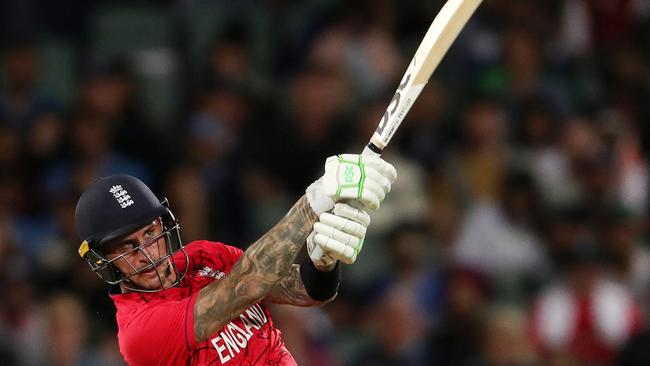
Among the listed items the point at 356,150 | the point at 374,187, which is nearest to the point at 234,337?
the point at 374,187

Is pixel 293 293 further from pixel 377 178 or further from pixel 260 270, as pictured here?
pixel 377 178

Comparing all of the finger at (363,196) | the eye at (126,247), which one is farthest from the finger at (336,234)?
the eye at (126,247)

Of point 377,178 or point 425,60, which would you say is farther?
point 425,60

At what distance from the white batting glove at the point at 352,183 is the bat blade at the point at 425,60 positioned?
216mm

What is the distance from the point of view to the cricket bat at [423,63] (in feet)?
16.3

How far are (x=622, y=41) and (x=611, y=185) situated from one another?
1991 mm

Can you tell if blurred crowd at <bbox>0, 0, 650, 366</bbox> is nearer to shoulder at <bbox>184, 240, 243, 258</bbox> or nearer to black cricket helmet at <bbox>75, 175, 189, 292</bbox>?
shoulder at <bbox>184, 240, 243, 258</bbox>

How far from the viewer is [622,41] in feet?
37.6

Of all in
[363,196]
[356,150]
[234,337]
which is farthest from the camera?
[356,150]

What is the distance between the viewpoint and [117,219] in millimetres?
4980

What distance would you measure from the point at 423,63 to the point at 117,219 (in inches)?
50.4

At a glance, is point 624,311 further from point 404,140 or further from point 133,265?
point 133,265

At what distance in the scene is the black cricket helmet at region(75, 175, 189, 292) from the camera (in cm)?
498

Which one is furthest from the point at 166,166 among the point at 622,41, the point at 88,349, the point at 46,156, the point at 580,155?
the point at 622,41
